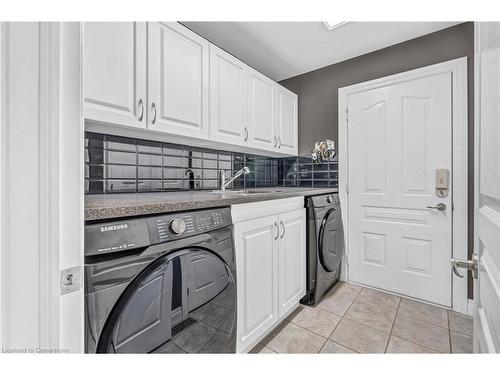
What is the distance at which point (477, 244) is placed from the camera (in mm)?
694

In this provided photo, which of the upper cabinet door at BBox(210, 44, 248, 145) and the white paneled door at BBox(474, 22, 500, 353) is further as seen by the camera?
the upper cabinet door at BBox(210, 44, 248, 145)

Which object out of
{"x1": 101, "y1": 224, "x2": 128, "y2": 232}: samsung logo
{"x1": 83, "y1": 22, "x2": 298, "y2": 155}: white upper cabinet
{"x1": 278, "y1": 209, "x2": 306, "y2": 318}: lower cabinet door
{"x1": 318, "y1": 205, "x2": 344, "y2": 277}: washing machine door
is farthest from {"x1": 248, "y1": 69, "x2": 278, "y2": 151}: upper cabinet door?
{"x1": 101, "y1": 224, "x2": 128, "y2": 232}: samsung logo

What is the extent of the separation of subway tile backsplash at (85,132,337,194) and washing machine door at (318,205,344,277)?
48cm

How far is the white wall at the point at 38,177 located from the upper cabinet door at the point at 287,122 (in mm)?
2106

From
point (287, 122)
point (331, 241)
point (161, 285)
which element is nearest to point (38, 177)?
point (161, 285)

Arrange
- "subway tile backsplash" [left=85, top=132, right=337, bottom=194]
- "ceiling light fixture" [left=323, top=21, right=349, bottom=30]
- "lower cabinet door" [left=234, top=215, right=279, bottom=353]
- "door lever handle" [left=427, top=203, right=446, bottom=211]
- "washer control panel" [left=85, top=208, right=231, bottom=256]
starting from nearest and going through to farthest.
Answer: "washer control panel" [left=85, top=208, right=231, bottom=256]
"lower cabinet door" [left=234, top=215, right=279, bottom=353]
"subway tile backsplash" [left=85, top=132, right=337, bottom=194]
"ceiling light fixture" [left=323, top=21, right=349, bottom=30]
"door lever handle" [left=427, top=203, right=446, bottom=211]

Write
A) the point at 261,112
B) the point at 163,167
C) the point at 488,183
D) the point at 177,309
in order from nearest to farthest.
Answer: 1. the point at 488,183
2. the point at 177,309
3. the point at 163,167
4. the point at 261,112

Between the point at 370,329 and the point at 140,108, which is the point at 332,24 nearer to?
the point at 140,108

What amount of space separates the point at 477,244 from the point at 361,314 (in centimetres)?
143

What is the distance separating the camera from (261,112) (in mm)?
2193

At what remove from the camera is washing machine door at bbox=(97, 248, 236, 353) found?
71cm

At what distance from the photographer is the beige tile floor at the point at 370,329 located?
146cm

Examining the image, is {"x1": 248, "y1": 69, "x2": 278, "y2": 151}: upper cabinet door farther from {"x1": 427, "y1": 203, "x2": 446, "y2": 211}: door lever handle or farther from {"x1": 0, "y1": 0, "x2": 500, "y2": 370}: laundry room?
{"x1": 427, "y1": 203, "x2": 446, "y2": 211}: door lever handle

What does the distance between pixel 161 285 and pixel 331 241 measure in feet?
5.63
